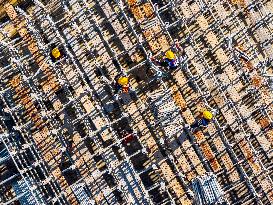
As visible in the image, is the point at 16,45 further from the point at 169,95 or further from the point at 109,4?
the point at 169,95

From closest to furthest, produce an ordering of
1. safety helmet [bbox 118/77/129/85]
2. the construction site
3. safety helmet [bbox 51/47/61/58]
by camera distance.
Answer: safety helmet [bbox 118/77/129/85] → safety helmet [bbox 51/47/61/58] → the construction site

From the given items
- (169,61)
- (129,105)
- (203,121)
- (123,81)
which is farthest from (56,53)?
(203,121)

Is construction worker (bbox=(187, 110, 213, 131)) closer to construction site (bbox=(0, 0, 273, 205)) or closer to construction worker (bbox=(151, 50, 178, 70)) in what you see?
construction site (bbox=(0, 0, 273, 205))

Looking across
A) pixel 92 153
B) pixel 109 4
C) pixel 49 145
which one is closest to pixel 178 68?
pixel 109 4

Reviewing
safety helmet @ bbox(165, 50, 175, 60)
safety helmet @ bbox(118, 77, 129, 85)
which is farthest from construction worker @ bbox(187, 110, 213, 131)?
safety helmet @ bbox(118, 77, 129, 85)

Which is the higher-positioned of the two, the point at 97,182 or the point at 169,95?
the point at 169,95

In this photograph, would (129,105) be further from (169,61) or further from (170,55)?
(170,55)

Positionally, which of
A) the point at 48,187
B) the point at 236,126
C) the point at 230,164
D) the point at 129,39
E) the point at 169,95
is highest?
the point at 129,39
